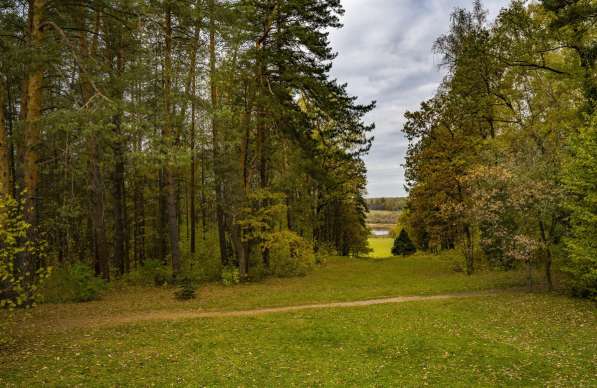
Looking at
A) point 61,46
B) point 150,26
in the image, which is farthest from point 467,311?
point 61,46

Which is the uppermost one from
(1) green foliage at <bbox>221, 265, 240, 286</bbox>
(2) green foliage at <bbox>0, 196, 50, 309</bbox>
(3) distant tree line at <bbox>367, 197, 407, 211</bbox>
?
(3) distant tree line at <bbox>367, 197, 407, 211</bbox>

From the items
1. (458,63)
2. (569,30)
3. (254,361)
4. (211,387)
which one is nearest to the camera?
(211,387)

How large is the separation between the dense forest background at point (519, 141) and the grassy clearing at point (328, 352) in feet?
12.4

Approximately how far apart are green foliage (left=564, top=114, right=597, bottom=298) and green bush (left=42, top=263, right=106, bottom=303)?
17.4 meters

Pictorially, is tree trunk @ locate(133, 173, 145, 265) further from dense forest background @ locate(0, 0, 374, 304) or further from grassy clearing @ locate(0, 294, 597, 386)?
grassy clearing @ locate(0, 294, 597, 386)

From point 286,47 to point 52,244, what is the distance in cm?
2231

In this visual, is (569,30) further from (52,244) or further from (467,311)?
(52,244)

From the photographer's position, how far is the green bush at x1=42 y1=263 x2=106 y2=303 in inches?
558

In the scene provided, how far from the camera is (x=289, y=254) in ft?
70.4

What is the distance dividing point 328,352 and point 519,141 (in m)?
15.5

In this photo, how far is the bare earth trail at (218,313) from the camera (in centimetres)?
1107

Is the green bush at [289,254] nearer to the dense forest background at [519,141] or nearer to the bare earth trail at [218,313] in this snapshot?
the bare earth trail at [218,313]

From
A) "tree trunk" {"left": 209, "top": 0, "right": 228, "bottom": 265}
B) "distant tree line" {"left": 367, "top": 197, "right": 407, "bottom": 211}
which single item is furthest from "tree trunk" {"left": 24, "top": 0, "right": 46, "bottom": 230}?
"distant tree line" {"left": 367, "top": 197, "right": 407, "bottom": 211}

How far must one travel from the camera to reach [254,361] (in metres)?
Answer: 8.63
